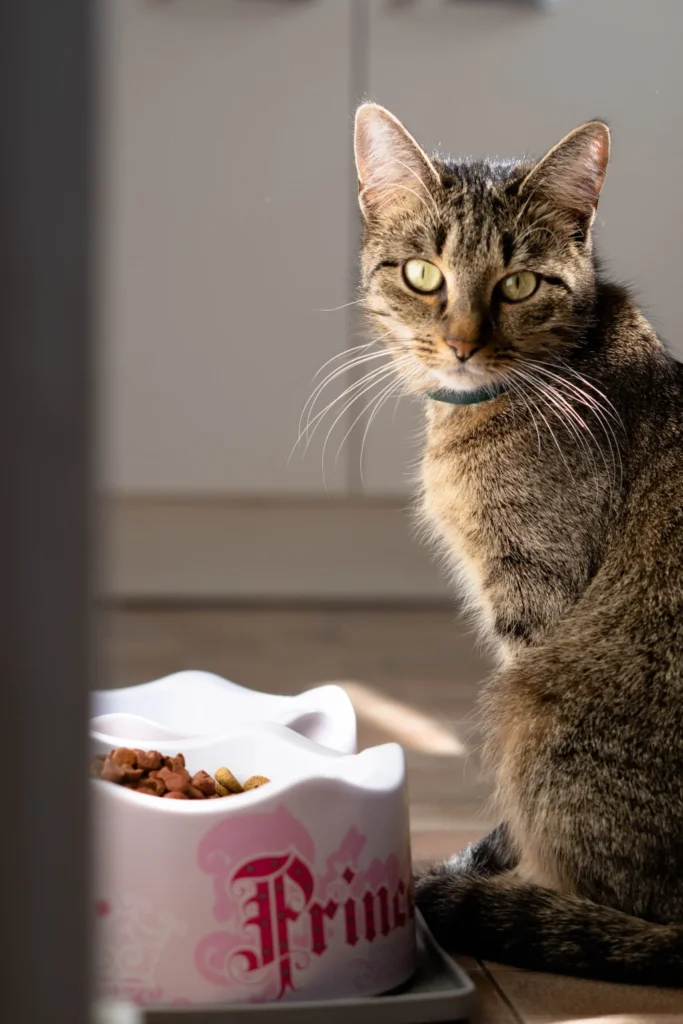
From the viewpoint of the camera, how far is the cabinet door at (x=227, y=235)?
2.40 metres

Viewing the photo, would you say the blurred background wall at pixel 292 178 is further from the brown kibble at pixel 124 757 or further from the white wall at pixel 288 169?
the brown kibble at pixel 124 757

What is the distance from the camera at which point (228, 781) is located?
0.96 metres

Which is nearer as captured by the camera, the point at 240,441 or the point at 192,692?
the point at 192,692

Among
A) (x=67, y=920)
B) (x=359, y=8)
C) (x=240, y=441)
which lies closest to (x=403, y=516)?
(x=240, y=441)

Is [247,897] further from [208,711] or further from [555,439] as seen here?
[555,439]

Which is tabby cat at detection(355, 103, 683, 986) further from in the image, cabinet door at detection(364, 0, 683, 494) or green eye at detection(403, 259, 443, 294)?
cabinet door at detection(364, 0, 683, 494)

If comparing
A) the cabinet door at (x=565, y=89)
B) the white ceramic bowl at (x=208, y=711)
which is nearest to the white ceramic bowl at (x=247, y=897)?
the white ceramic bowl at (x=208, y=711)

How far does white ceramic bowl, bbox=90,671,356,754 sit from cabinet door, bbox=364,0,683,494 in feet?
3.98

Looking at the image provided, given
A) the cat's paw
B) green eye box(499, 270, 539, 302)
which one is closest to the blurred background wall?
green eye box(499, 270, 539, 302)

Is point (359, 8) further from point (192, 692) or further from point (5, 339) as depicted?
point (5, 339)

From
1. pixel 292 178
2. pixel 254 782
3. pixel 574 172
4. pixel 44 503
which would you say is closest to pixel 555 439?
pixel 574 172

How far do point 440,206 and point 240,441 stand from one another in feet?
4.66

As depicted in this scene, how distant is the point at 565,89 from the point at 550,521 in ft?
5.32

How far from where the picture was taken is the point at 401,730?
1.82 m
